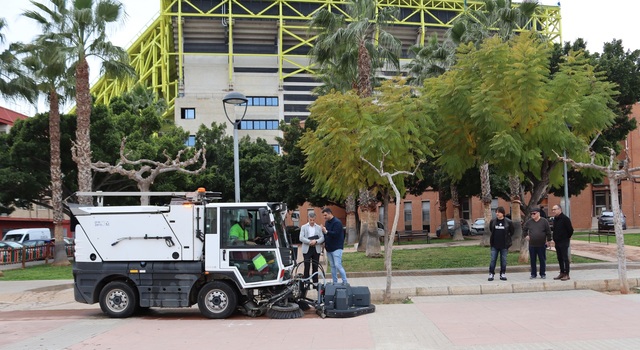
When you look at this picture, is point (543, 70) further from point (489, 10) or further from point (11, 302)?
point (11, 302)

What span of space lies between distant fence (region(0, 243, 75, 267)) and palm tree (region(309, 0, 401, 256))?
1461cm

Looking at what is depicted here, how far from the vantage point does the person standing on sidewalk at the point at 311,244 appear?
12.6m

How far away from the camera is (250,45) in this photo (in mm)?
76625

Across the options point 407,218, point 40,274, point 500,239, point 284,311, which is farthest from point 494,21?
point 407,218

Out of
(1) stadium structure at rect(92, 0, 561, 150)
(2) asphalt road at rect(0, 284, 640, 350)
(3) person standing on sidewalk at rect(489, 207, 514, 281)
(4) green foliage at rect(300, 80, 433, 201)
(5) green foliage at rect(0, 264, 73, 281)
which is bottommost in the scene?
(5) green foliage at rect(0, 264, 73, 281)

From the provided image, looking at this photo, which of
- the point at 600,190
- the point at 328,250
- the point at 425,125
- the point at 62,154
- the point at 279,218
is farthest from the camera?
the point at 600,190

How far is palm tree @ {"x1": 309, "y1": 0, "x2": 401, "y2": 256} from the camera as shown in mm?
22717

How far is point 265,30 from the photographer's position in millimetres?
74875

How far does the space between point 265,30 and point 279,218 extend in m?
66.7

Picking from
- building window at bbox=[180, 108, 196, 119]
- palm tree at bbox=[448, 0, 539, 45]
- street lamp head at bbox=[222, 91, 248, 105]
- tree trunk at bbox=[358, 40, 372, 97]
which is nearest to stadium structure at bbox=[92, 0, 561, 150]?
building window at bbox=[180, 108, 196, 119]

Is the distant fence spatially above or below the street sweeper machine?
below

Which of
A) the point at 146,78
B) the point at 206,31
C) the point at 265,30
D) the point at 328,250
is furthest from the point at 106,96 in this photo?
the point at 328,250

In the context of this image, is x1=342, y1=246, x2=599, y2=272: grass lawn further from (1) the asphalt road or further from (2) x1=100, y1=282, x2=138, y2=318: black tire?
(2) x1=100, y1=282, x2=138, y2=318: black tire

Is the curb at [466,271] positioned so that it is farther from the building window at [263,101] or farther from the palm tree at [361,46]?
the building window at [263,101]
